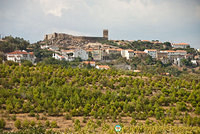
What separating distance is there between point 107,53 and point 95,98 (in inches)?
1978

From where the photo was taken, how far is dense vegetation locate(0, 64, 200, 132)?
15.4 metres

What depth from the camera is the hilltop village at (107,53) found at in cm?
5325

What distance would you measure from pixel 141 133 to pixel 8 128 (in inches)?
256

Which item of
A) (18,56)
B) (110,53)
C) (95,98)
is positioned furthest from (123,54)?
(95,98)

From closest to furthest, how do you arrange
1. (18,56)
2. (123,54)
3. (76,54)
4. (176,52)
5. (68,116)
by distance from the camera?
(68,116) → (18,56) → (76,54) → (123,54) → (176,52)

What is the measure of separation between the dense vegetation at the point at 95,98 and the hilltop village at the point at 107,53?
80.0 feet

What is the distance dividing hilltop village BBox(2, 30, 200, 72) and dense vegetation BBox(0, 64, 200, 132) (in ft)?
80.0

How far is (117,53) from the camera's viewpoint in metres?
69.1

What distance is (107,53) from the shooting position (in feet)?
225

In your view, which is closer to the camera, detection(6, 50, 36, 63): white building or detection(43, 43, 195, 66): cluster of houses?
detection(6, 50, 36, 63): white building

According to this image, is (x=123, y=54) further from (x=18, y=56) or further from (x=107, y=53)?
(x=18, y=56)

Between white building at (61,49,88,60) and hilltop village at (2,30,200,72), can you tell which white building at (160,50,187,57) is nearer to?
hilltop village at (2,30,200,72)

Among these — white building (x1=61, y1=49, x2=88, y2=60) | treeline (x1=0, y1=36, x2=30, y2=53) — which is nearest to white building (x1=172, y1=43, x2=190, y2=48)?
white building (x1=61, y1=49, x2=88, y2=60)

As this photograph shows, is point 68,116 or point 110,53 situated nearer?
point 68,116
